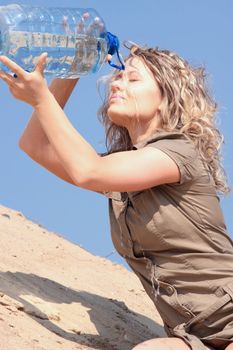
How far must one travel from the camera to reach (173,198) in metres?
5.42

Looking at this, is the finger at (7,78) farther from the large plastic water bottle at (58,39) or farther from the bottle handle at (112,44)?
the bottle handle at (112,44)

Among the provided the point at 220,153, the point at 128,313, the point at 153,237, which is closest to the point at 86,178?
the point at 153,237

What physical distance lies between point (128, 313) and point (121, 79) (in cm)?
210

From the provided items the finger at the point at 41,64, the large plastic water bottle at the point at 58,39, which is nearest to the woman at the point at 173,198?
the large plastic water bottle at the point at 58,39

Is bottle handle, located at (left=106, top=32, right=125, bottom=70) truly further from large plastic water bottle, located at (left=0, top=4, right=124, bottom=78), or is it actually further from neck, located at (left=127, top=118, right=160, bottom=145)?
neck, located at (left=127, top=118, right=160, bottom=145)

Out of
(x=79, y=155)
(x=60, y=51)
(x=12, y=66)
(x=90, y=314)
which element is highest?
(x=12, y=66)

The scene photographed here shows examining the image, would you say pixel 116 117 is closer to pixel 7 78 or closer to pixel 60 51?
pixel 60 51

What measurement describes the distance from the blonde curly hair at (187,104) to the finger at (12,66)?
1.02 meters

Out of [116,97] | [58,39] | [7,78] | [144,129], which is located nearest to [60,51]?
[58,39]

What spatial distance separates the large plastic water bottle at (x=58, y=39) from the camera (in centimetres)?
564

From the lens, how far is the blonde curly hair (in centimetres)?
554

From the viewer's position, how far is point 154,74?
5551mm

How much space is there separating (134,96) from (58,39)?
672mm

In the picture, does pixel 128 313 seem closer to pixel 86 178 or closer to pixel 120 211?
pixel 120 211
